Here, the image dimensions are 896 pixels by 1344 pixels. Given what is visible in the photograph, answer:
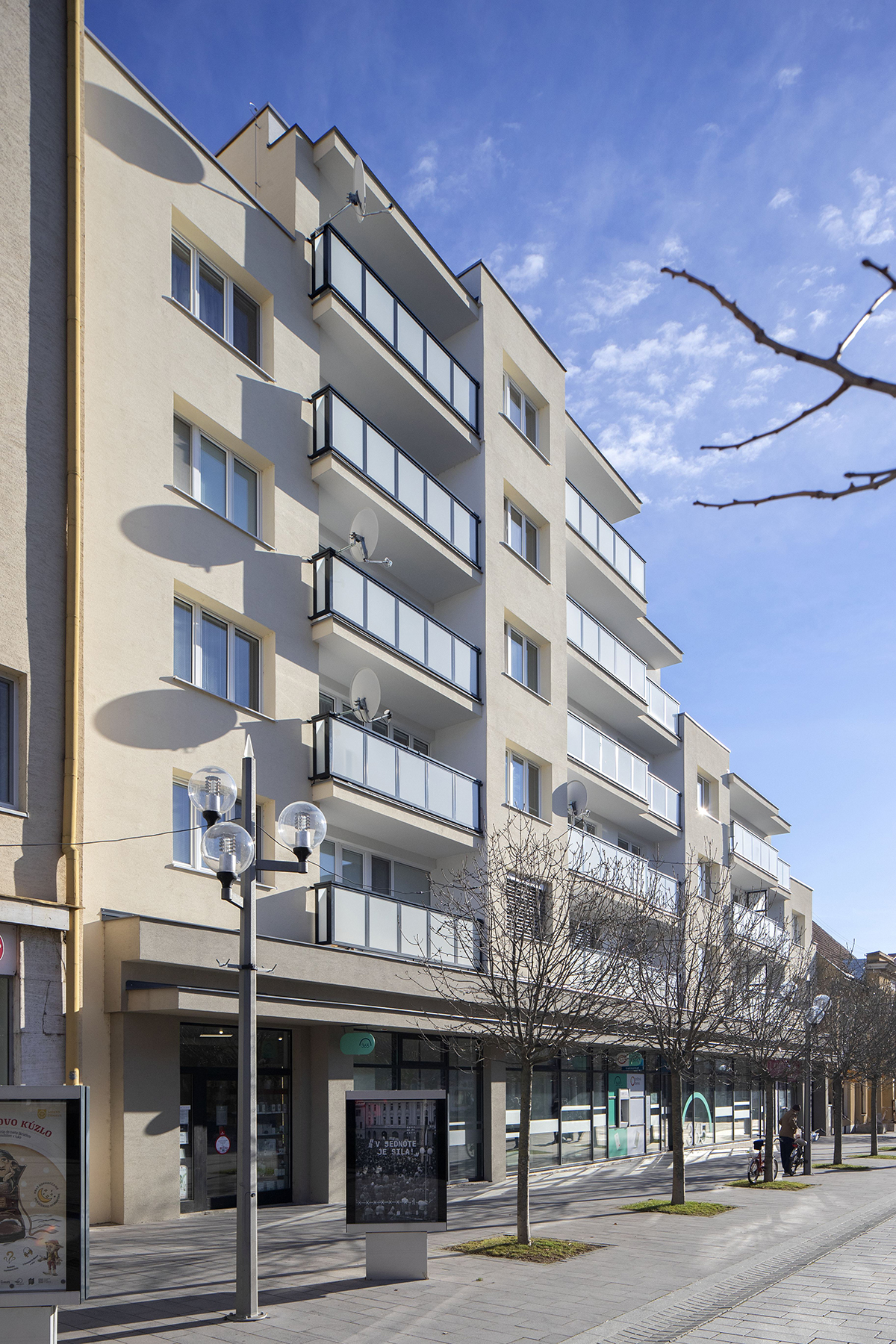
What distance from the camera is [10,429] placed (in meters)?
13.7

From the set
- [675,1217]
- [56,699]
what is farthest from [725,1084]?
[56,699]

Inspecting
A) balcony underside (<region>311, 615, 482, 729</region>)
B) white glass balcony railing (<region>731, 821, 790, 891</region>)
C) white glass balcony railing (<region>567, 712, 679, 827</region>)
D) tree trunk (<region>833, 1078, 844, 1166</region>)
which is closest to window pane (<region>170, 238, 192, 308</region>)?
balcony underside (<region>311, 615, 482, 729</region>)

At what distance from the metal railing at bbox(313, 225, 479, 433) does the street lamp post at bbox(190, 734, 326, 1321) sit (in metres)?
12.7

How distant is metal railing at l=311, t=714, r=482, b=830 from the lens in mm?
18578

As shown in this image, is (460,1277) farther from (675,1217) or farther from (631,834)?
(631,834)

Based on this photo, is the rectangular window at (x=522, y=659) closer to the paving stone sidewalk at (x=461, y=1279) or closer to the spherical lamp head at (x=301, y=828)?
the paving stone sidewalk at (x=461, y=1279)

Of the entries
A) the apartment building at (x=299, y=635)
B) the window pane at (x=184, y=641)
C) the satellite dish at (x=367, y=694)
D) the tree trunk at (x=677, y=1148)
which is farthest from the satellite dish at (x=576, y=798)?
the window pane at (x=184, y=641)

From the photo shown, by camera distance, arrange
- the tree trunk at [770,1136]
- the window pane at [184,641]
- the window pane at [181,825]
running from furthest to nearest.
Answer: the tree trunk at [770,1136]
the window pane at [184,641]
the window pane at [181,825]

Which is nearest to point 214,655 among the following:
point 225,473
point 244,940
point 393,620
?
point 225,473

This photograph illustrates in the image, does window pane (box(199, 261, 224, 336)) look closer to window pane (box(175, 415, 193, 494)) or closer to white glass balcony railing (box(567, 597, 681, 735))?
window pane (box(175, 415, 193, 494))

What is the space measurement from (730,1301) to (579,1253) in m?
2.94

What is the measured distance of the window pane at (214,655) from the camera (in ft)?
56.1

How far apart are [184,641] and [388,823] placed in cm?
537

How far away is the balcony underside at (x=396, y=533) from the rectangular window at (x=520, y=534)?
2192mm
